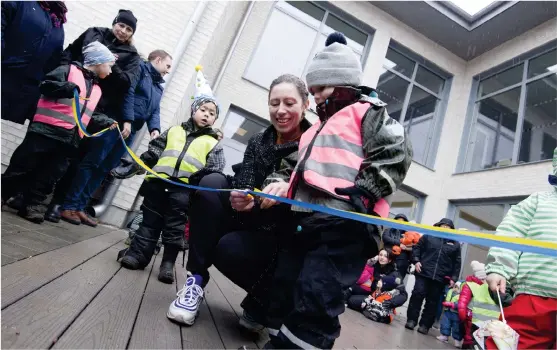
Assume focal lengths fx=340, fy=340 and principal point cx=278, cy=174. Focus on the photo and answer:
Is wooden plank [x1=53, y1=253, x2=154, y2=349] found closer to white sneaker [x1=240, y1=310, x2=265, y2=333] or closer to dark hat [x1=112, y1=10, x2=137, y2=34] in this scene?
white sneaker [x1=240, y1=310, x2=265, y2=333]

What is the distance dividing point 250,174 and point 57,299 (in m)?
1.00

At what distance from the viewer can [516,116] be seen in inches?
334

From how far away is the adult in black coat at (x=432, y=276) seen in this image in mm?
5098

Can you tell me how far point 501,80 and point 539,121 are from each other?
5.24 ft

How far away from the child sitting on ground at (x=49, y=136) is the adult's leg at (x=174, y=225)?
3.78ft

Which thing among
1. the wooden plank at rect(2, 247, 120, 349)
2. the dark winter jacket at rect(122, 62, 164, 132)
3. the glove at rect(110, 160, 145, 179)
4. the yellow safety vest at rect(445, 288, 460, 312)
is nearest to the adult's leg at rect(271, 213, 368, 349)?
the wooden plank at rect(2, 247, 120, 349)

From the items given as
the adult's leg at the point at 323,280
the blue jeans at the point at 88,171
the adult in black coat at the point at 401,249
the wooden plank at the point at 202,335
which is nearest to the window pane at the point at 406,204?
the adult in black coat at the point at 401,249

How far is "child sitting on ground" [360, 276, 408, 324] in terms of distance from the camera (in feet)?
16.0

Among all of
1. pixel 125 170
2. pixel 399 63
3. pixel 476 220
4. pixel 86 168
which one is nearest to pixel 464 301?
pixel 476 220

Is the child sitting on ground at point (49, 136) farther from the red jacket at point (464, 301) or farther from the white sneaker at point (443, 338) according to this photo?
the white sneaker at point (443, 338)

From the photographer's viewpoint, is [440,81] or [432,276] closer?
[432,276]

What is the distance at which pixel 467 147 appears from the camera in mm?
9141

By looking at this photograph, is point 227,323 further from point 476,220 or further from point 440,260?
point 476,220

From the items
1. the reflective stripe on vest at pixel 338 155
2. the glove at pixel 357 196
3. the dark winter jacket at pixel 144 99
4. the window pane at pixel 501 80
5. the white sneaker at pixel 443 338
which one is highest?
the window pane at pixel 501 80
